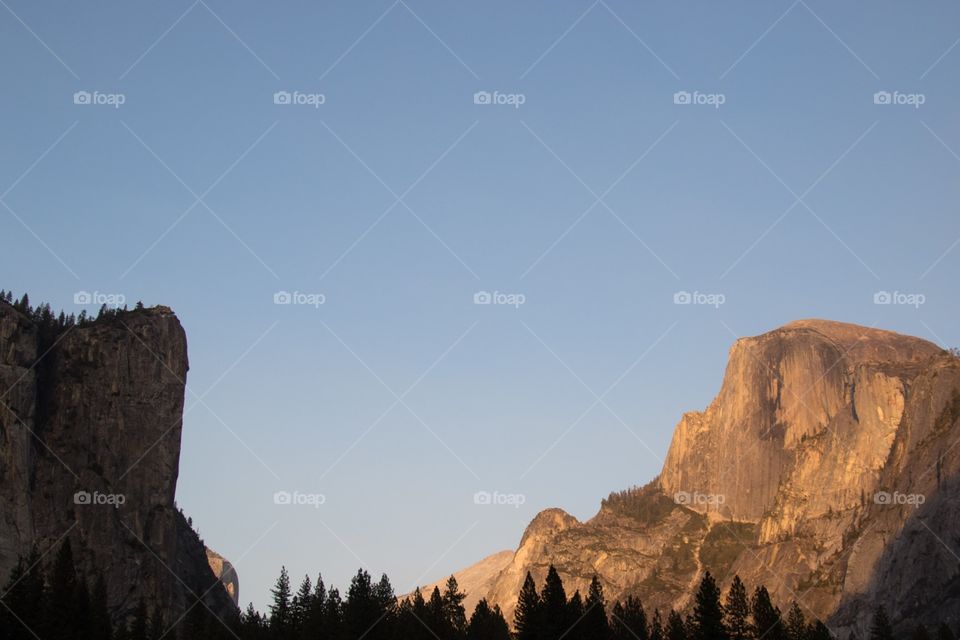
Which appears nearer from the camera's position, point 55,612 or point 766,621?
point 55,612

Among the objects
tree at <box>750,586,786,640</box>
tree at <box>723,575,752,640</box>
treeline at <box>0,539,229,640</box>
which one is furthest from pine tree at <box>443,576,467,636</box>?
tree at <box>750,586,786,640</box>

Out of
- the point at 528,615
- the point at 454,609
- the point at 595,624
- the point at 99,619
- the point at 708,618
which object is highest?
the point at 99,619

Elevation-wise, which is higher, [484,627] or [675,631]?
[484,627]

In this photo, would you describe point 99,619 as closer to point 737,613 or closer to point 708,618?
point 708,618

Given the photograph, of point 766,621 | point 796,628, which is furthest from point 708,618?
point 796,628

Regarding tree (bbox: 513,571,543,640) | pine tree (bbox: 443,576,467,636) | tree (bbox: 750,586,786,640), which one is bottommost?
tree (bbox: 750,586,786,640)

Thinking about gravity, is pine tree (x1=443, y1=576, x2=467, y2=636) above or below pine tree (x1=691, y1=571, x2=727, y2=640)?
above

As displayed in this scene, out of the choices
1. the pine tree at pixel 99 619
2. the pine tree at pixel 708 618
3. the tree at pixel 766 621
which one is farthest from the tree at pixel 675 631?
the pine tree at pixel 99 619

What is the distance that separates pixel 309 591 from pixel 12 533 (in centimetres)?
6269

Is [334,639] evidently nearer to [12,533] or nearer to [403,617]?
[403,617]

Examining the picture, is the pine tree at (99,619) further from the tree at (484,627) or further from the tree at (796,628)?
the tree at (796,628)

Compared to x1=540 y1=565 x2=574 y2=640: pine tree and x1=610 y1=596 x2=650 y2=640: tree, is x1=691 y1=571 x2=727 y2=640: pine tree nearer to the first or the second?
x1=540 y1=565 x2=574 y2=640: pine tree

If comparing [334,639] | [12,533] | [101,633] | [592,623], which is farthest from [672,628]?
[12,533]

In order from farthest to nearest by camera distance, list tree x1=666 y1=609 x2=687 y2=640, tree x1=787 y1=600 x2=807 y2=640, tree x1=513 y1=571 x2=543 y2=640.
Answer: tree x1=787 y1=600 x2=807 y2=640 < tree x1=666 y1=609 x2=687 y2=640 < tree x1=513 y1=571 x2=543 y2=640
